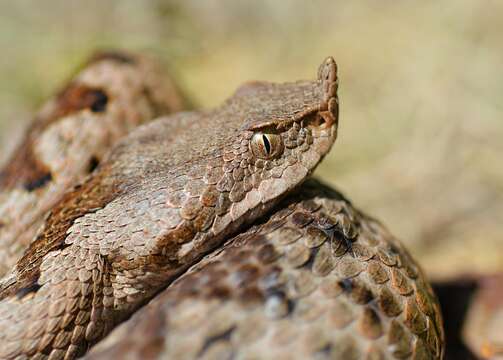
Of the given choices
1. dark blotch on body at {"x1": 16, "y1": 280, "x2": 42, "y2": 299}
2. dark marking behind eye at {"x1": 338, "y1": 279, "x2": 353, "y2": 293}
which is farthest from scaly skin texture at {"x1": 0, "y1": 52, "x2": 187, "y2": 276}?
dark marking behind eye at {"x1": 338, "y1": 279, "x2": 353, "y2": 293}

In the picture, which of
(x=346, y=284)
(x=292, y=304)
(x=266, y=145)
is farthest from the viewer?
(x=266, y=145)

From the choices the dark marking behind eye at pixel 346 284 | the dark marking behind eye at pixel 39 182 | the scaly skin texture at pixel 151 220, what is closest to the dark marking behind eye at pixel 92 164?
the dark marking behind eye at pixel 39 182

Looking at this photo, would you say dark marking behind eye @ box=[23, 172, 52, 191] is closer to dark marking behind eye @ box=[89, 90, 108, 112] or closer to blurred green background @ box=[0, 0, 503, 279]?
dark marking behind eye @ box=[89, 90, 108, 112]

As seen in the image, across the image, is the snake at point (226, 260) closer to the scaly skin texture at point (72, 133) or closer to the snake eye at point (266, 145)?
the snake eye at point (266, 145)

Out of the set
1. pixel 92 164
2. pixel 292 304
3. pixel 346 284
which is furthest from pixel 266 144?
pixel 92 164

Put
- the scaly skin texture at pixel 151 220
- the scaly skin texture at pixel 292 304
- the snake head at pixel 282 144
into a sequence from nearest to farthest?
the scaly skin texture at pixel 292 304 → the scaly skin texture at pixel 151 220 → the snake head at pixel 282 144

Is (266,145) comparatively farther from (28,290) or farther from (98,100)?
(98,100)
